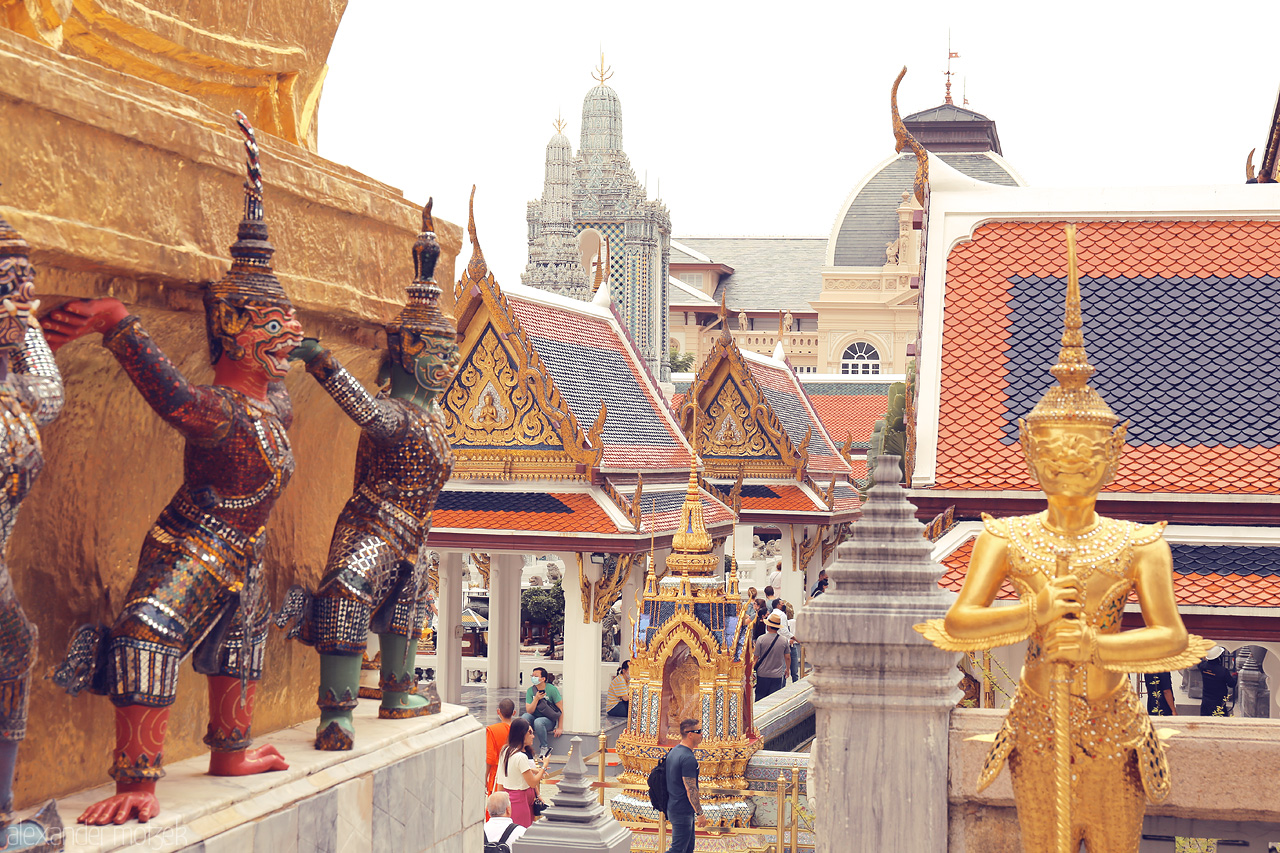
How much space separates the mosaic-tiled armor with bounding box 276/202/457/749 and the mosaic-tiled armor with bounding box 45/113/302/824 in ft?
0.94

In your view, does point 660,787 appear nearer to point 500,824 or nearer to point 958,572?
point 500,824

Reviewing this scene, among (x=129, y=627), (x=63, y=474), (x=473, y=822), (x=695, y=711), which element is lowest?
(x=695, y=711)

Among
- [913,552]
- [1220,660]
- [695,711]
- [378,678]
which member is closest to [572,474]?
[695,711]

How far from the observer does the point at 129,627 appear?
266 centimetres

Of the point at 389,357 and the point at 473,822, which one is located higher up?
the point at 389,357

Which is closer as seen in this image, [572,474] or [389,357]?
[389,357]

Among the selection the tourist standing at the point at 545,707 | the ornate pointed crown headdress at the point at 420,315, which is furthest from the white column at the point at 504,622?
the ornate pointed crown headdress at the point at 420,315

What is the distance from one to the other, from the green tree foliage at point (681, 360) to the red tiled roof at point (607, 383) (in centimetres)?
3423

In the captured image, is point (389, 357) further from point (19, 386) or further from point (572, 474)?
point (572, 474)

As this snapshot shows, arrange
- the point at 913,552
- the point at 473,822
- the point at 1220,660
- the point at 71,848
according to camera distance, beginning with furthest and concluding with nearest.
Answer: the point at 1220,660, the point at 913,552, the point at 473,822, the point at 71,848

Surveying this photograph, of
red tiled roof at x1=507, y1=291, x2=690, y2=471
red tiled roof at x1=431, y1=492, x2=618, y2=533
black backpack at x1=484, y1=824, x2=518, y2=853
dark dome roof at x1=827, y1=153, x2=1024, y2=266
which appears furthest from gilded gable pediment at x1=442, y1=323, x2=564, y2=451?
dark dome roof at x1=827, y1=153, x2=1024, y2=266

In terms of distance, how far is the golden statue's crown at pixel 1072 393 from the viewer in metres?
4.45

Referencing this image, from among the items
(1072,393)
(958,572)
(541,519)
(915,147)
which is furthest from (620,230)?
(1072,393)

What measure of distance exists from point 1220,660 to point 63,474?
14.0 metres
